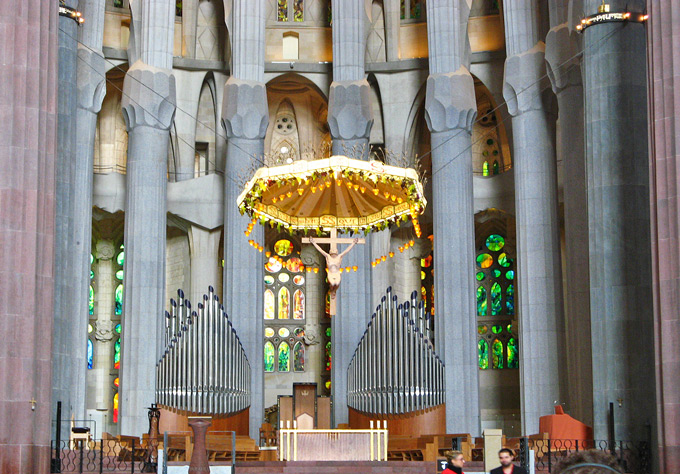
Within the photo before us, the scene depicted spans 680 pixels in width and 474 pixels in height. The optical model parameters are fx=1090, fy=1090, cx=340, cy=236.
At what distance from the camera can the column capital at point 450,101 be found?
25938 mm

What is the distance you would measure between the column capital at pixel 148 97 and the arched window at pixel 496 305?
10.2 metres

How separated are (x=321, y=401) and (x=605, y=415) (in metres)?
6.45

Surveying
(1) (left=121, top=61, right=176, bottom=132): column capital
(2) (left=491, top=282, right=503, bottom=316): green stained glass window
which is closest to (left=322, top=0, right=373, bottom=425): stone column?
(1) (left=121, top=61, right=176, bottom=132): column capital

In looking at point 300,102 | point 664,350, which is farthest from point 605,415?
point 300,102

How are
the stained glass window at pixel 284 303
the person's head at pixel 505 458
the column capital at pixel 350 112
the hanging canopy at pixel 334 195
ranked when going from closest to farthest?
the person's head at pixel 505 458, the hanging canopy at pixel 334 195, the column capital at pixel 350 112, the stained glass window at pixel 284 303

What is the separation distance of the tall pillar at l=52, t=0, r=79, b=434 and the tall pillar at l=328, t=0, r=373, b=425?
630cm

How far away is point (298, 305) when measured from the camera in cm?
3206

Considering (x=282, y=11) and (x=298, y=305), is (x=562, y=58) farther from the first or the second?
(x=298, y=305)

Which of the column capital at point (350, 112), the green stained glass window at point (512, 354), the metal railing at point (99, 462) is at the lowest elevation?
Answer: the metal railing at point (99, 462)

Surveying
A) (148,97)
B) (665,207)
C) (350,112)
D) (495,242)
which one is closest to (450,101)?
(350,112)

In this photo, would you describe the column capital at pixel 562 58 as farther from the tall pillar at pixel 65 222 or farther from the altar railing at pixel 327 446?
the tall pillar at pixel 65 222

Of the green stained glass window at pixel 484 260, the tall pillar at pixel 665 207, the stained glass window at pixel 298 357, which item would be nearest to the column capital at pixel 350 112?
the green stained glass window at pixel 484 260

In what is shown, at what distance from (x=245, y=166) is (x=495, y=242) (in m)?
8.34

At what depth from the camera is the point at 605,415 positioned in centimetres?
1852
